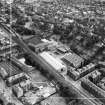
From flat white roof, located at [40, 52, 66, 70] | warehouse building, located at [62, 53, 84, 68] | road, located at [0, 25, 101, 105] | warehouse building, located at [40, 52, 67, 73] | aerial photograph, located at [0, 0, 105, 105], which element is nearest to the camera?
road, located at [0, 25, 101, 105]

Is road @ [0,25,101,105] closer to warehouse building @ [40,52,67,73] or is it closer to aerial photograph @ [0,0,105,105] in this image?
aerial photograph @ [0,0,105,105]

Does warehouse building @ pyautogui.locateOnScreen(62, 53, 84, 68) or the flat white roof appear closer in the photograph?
the flat white roof

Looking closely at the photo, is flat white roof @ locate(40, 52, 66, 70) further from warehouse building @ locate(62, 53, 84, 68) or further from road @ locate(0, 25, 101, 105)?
warehouse building @ locate(62, 53, 84, 68)

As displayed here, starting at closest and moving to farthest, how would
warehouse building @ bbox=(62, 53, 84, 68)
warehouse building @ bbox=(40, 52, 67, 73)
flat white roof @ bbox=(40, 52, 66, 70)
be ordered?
warehouse building @ bbox=(40, 52, 67, 73)
flat white roof @ bbox=(40, 52, 66, 70)
warehouse building @ bbox=(62, 53, 84, 68)

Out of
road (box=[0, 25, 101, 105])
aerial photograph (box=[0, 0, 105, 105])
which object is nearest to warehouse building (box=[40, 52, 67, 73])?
aerial photograph (box=[0, 0, 105, 105])

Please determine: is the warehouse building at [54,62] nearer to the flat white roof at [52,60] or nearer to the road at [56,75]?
the flat white roof at [52,60]

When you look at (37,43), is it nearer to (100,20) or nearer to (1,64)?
(1,64)

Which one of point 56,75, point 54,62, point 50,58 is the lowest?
point 56,75

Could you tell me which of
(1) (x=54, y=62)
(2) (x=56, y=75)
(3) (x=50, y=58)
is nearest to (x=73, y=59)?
(1) (x=54, y=62)

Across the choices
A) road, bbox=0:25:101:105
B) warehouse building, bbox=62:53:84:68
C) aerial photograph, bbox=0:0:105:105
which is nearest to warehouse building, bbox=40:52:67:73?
aerial photograph, bbox=0:0:105:105

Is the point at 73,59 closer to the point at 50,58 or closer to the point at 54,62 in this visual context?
the point at 54,62
